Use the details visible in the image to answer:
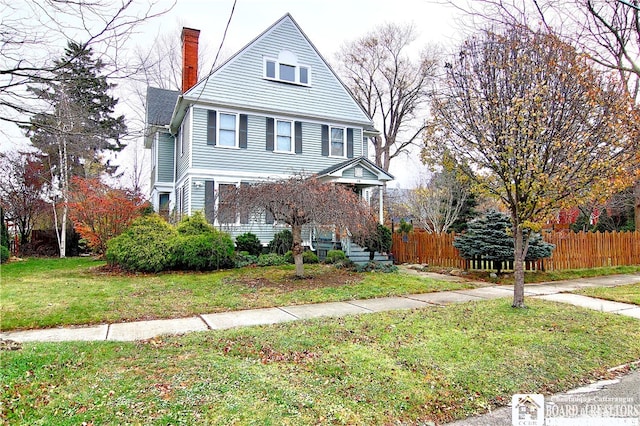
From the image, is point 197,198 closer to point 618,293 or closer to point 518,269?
point 518,269

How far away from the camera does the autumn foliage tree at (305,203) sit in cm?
945

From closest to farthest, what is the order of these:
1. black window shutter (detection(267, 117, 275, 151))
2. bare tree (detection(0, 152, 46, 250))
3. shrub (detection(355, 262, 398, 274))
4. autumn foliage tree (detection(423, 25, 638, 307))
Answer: autumn foliage tree (detection(423, 25, 638, 307)) < shrub (detection(355, 262, 398, 274)) < black window shutter (detection(267, 117, 275, 151)) < bare tree (detection(0, 152, 46, 250))

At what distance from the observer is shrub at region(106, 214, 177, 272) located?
11242 millimetres

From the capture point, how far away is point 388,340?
16.1 ft

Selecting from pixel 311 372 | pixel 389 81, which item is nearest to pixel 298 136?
pixel 311 372

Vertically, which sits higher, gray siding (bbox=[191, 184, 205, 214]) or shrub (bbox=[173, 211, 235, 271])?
gray siding (bbox=[191, 184, 205, 214])

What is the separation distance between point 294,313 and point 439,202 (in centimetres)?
1882

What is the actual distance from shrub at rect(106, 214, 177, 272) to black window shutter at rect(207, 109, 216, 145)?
4297 mm

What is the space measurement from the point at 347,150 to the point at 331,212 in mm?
8724

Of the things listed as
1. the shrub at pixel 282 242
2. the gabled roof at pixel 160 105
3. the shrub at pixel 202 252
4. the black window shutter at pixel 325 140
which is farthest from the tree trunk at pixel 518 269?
the gabled roof at pixel 160 105

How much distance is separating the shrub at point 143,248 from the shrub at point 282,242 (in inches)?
155

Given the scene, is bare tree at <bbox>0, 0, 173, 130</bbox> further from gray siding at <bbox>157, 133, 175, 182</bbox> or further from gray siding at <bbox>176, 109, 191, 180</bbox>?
gray siding at <bbox>157, 133, 175, 182</bbox>

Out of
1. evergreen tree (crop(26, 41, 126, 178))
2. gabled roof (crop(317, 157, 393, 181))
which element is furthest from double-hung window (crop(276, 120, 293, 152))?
evergreen tree (crop(26, 41, 126, 178))

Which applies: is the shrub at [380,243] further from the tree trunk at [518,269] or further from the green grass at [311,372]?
the green grass at [311,372]
